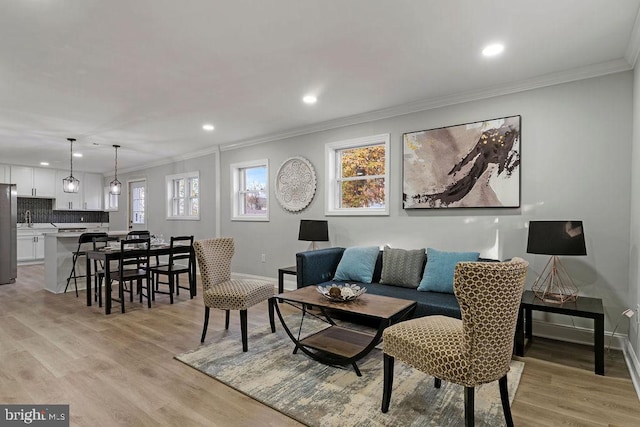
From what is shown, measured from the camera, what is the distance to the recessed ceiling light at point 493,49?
105 inches

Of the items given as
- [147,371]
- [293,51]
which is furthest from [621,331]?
[147,371]

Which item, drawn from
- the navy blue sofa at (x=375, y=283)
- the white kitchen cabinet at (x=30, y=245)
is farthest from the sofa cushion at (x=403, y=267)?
the white kitchen cabinet at (x=30, y=245)

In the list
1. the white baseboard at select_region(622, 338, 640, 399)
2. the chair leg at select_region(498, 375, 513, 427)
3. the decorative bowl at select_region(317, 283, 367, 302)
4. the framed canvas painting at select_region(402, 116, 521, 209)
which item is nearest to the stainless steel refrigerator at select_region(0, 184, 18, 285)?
the decorative bowl at select_region(317, 283, 367, 302)

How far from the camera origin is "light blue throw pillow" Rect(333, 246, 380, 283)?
3879 millimetres

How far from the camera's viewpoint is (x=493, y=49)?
271cm

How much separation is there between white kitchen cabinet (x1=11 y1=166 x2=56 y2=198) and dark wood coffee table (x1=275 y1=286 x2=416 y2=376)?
8.91 m

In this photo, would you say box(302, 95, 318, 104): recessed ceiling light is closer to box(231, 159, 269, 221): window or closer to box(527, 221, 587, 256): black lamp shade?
box(231, 159, 269, 221): window

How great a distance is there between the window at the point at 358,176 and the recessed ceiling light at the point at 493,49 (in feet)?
5.37

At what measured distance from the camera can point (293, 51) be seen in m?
2.74

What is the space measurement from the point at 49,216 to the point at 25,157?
7.77ft

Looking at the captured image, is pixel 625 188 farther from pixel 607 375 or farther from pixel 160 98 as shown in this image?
pixel 160 98

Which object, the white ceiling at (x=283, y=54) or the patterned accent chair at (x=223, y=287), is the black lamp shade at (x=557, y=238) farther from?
the patterned accent chair at (x=223, y=287)

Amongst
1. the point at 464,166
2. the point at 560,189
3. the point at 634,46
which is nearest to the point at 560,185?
the point at 560,189

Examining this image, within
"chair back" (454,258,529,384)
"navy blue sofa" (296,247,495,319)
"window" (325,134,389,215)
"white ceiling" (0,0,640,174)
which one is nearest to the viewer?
"chair back" (454,258,529,384)
